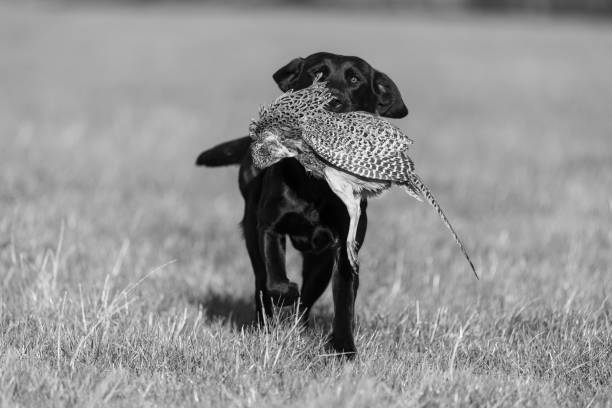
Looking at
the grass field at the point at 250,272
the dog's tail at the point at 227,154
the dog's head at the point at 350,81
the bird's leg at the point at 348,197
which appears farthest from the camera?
the dog's tail at the point at 227,154

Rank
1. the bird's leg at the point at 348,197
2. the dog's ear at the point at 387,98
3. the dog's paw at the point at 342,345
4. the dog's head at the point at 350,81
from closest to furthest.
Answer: the bird's leg at the point at 348,197 < the dog's paw at the point at 342,345 < the dog's head at the point at 350,81 < the dog's ear at the point at 387,98

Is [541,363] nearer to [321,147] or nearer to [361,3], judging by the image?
[321,147]

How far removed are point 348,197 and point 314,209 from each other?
14.2 inches

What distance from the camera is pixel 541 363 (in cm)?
381

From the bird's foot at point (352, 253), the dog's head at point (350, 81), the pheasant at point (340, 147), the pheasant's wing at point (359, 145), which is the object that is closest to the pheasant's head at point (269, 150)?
the pheasant at point (340, 147)

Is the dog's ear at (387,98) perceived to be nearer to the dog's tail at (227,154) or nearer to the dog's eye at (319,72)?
the dog's eye at (319,72)

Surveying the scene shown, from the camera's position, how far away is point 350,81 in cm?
416

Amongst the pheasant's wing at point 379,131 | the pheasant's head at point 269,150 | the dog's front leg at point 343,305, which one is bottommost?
the dog's front leg at point 343,305

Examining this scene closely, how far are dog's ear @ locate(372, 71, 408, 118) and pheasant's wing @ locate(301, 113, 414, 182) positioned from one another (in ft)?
2.54

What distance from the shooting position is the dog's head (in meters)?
4.12

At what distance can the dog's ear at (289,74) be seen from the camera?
4.29 m

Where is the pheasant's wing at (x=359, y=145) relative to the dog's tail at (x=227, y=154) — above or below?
above

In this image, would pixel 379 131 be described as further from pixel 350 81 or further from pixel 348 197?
pixel 350 81

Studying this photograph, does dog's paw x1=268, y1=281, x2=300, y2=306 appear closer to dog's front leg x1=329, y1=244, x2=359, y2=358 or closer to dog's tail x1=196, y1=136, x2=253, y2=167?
dog's front leg x1=329, y1=244, x2=359, y2=358
